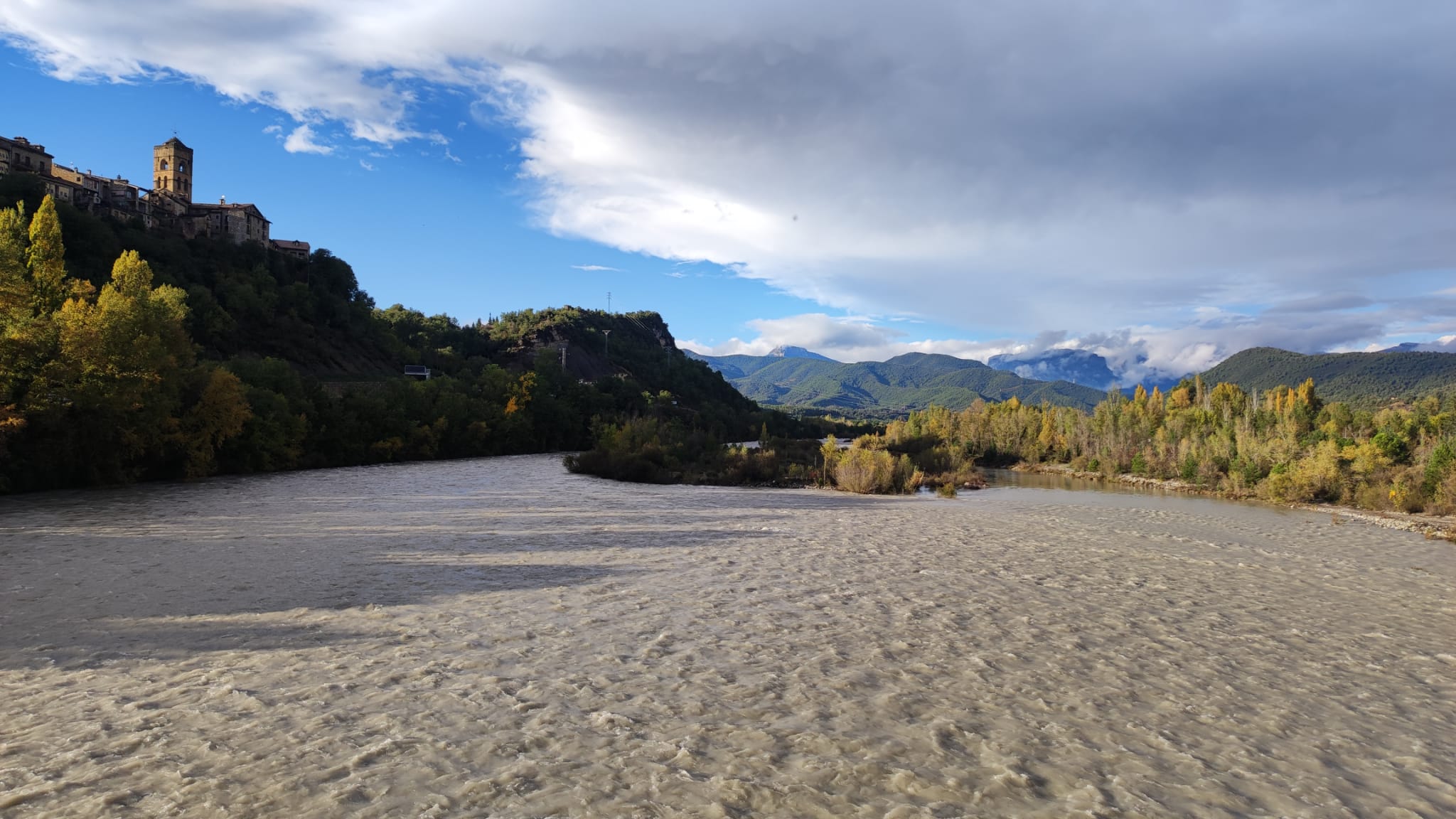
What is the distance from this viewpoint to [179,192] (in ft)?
343

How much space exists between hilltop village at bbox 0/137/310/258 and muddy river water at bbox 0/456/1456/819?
90.6 m

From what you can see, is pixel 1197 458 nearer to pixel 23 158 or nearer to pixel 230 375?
pixel 230 375

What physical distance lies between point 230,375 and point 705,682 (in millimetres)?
38533

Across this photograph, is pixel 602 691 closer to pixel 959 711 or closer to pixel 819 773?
pixel 819 773

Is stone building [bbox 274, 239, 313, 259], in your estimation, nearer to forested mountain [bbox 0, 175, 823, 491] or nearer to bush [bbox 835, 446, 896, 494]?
forested mountain [bbox 0, 175, 823, 491]

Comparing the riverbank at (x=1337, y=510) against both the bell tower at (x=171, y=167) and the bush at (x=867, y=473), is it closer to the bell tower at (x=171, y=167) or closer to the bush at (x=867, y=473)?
the bush at (x=867, y=473)

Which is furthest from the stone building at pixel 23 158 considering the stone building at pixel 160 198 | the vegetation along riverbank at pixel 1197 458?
the vegetation along riverbank at pixel 1197 458

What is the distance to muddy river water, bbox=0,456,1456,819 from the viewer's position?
5203 mm

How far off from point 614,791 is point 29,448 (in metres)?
33.7

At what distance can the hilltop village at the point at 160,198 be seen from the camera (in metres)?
81.3

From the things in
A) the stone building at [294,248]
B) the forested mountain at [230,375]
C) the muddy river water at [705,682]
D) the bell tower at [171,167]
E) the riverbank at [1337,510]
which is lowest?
the riverbank at [1337,510]

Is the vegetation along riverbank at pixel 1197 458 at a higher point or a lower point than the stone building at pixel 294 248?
lower

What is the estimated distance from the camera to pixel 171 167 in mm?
106125

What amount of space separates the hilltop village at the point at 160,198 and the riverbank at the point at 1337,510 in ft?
353
